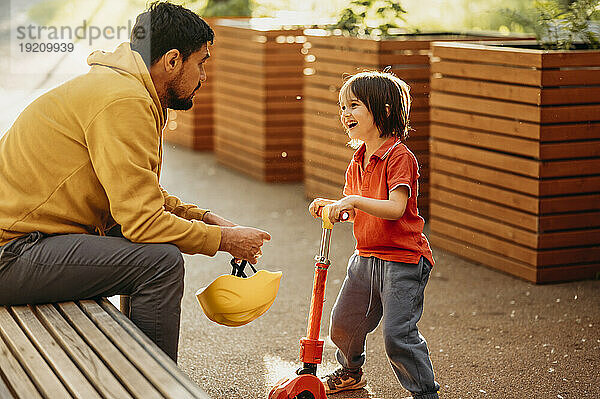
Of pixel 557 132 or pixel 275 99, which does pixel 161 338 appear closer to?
pixel 557 132

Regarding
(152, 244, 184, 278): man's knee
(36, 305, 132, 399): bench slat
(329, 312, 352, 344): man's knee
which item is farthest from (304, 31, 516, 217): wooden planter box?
(36, 305, 132, 399): bench slat

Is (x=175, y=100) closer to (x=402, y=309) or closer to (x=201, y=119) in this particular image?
(x=402, y=309)

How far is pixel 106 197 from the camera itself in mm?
3295

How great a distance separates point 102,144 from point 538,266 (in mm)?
3209

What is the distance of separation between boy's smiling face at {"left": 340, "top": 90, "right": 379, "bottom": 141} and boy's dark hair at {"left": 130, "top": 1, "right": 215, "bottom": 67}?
579mm

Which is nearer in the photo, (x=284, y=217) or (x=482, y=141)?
(x=482, y=141)

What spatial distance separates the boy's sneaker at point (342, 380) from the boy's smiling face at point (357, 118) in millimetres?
1016

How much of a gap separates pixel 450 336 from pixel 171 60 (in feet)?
6.91

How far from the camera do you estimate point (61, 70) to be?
15.3m

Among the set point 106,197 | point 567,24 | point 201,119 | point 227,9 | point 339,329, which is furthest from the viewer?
point 227,9

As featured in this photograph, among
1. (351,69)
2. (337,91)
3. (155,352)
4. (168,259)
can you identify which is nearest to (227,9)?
(337,91)

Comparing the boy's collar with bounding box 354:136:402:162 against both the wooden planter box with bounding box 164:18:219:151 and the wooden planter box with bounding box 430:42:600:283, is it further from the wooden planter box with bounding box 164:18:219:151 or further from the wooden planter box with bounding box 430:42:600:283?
the wooden planter box with bounding box 164:18:219:151

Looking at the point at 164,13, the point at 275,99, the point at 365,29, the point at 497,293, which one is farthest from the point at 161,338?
the point at 275,99

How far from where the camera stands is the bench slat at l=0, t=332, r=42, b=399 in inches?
98.0
